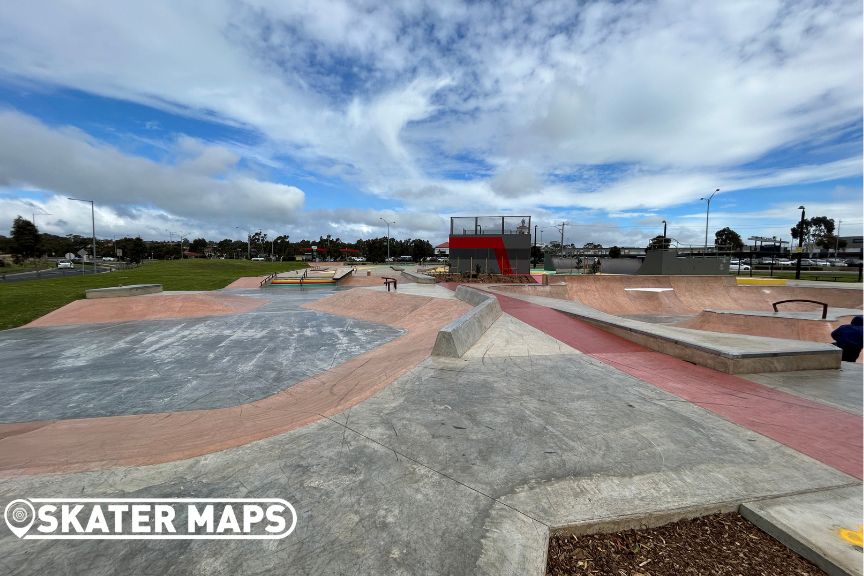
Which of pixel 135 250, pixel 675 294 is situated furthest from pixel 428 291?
pixel 135 250

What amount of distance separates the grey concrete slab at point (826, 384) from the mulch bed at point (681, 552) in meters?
3.81

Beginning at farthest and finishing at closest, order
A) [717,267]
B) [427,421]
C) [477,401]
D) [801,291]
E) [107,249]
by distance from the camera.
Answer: [107,249], [717,267], [801,291], [477,401], [427,421]

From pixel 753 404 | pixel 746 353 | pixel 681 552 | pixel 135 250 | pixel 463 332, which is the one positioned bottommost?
pixel 681 552

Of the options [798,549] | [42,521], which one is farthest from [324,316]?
[798,549]

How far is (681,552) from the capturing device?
2449 mm

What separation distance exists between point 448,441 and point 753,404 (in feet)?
14.0

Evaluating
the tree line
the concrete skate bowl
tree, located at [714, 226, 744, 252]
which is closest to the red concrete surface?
the concrete skate bowl

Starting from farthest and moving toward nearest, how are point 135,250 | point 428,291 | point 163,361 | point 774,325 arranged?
point 135,250 < point 428,291 < point 774,325 < point 163,361

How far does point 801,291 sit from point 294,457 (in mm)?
27076

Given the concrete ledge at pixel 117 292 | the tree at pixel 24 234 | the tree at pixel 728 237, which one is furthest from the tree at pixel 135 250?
the tree at pixel 728 237

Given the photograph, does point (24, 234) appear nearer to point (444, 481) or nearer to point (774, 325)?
point (444, 481)

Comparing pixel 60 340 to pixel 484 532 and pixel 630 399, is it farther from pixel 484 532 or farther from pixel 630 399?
pixel 630 399

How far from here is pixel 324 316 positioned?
49.8ft
